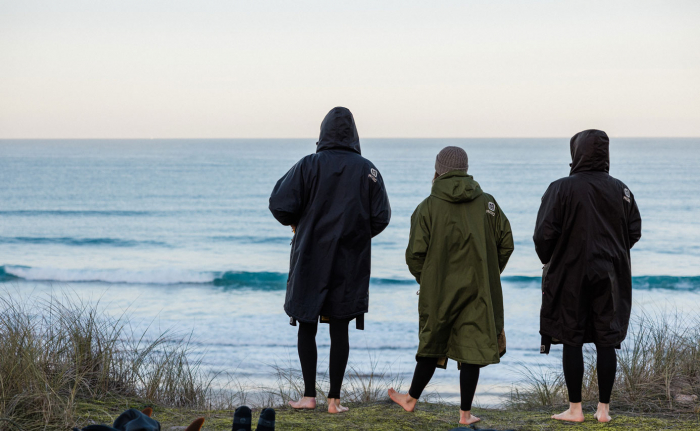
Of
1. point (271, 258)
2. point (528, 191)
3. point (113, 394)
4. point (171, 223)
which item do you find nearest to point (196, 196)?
point (171, 223)

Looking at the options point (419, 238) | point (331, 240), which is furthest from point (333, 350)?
point (419, 238)

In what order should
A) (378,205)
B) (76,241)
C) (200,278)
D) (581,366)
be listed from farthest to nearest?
(76,241)
(200,278)
(378,205)
(581,366)

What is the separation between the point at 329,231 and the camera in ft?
11.5

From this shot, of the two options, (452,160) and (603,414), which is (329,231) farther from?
(603,414)

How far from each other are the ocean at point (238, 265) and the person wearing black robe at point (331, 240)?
7.74 feet

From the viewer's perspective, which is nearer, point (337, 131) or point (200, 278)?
point (337, 131)

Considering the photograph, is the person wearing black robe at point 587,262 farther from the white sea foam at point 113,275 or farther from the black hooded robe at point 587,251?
the white sea foam at point 113,275

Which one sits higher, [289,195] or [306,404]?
[289,195]

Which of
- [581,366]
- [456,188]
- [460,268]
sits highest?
[456,188]

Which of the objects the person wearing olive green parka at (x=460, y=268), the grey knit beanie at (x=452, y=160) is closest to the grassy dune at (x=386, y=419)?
the person wearing olive green parka at (x=460, y=268)

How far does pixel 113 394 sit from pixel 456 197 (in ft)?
8.77

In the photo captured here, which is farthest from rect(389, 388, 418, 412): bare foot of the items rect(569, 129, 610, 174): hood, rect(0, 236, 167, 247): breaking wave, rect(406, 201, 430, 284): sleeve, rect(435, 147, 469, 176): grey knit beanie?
rect(0, 236, 167, 247): breaking wave

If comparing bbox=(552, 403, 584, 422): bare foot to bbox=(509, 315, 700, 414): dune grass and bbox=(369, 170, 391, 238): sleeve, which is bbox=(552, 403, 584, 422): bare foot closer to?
bbox=(509, 315, 700, 414): dune grass

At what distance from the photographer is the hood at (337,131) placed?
3.63 metres
